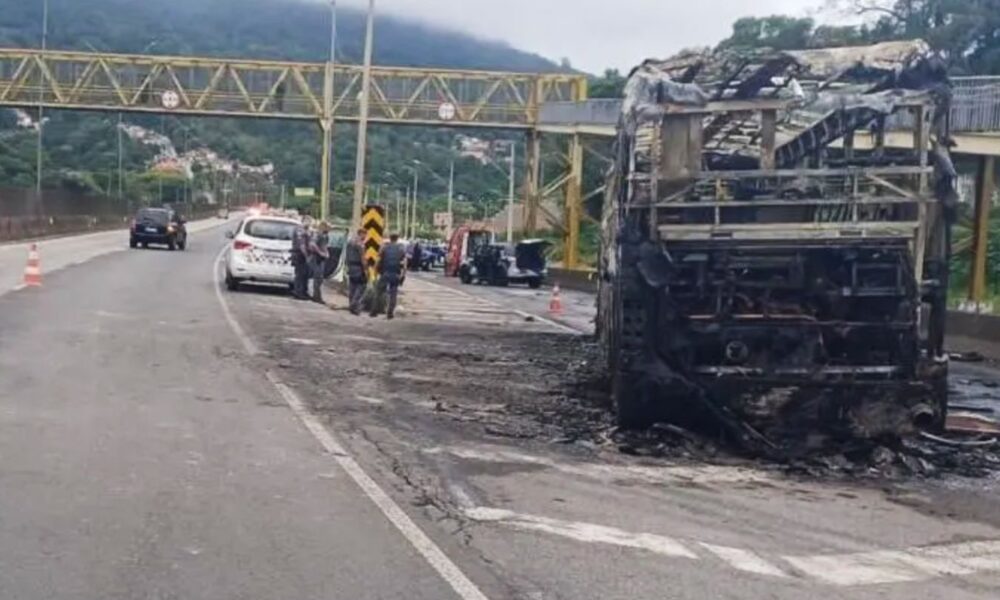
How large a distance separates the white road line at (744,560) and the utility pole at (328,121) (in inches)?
1384

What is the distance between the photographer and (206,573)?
7355mm

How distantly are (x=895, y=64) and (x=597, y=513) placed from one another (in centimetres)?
567

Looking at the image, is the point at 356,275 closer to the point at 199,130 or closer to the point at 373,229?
the point at 373,229

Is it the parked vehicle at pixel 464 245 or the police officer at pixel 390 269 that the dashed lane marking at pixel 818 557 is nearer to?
the police officer at pixel 390 269

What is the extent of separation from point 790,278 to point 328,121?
45.8 m

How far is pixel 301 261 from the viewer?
3164 cm

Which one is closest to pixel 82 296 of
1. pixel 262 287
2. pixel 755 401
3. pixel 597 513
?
pixel 262 287

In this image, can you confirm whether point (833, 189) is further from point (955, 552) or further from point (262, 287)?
point (262, 287)

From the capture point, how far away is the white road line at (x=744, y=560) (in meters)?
8.05

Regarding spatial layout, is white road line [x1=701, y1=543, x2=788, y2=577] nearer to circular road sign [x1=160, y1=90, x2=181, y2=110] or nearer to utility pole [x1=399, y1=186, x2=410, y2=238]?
circular road sign [x1=160, y1=90, x2=181, y2=110]

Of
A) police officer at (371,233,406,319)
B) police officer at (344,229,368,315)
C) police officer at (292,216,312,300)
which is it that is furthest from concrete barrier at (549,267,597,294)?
police officer at (371,233,406,319)

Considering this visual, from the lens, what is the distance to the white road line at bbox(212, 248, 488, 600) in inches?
292

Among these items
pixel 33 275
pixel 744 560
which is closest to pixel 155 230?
pixel 33 275

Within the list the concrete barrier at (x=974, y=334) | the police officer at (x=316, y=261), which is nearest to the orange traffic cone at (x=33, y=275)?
the police officer at (x=316, y=261)
